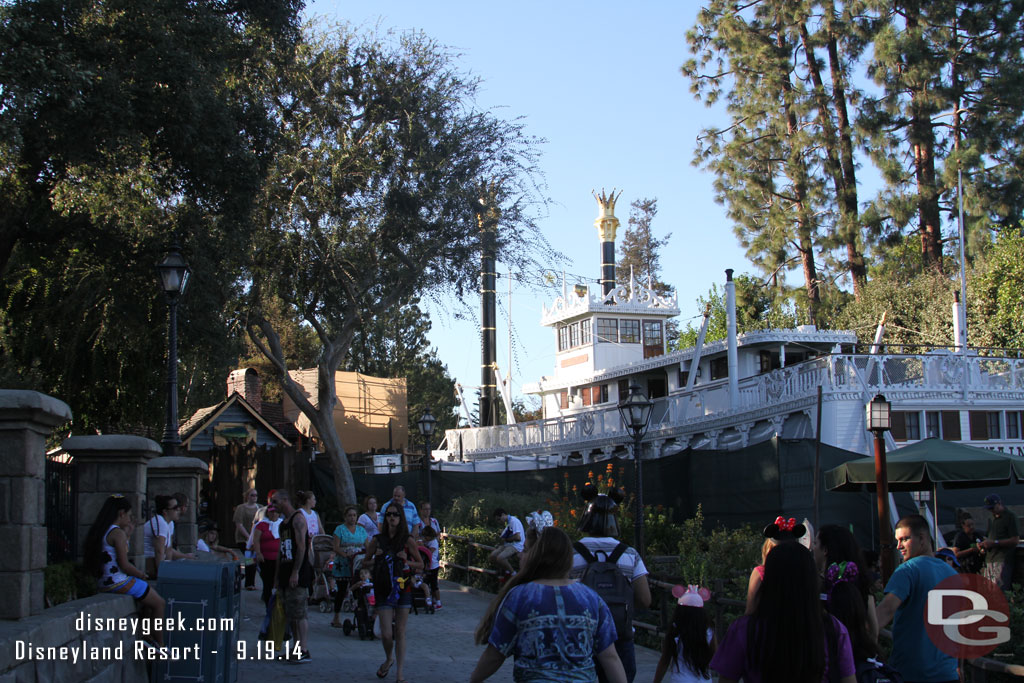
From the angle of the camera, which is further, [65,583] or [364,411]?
[364,411]

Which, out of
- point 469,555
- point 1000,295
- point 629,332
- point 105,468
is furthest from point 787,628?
point 629,332

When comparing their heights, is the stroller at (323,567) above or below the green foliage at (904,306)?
below

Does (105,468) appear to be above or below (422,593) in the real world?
above

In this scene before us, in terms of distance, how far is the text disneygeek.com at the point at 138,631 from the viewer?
7359 mm

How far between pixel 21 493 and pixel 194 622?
214 centimetres

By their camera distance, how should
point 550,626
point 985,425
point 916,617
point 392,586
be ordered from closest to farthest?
point 550,626 < point 916,617 < point 392,586 < point 985,425

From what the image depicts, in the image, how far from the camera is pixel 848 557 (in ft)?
18.2

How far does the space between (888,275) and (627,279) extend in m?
39.2

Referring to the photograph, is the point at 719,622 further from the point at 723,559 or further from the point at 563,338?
the point at 563,338

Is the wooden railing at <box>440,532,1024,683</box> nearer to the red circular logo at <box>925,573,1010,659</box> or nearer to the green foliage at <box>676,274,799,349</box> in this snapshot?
the red circular logo at <box>925,573,1010,659</box>

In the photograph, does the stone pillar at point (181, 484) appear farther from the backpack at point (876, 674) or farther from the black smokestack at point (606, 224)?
the black smokestack at point (606, 224)

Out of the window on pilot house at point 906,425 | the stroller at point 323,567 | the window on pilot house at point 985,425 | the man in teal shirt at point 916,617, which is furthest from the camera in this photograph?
the window on pilot house at point 985,425

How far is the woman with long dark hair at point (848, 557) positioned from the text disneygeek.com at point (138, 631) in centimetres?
489

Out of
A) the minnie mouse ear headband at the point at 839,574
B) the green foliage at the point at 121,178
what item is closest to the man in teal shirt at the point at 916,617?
the minnie mouse ear headband at the point at 839,574
